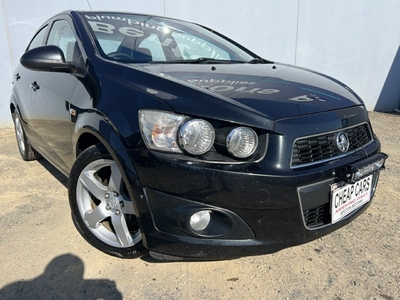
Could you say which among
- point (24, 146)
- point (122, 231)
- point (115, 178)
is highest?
point (115, 178)

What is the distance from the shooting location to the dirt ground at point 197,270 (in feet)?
5.79

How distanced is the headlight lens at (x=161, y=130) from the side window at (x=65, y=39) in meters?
0.97

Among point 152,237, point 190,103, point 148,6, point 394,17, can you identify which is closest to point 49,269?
point 152,237

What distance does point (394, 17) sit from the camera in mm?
6773

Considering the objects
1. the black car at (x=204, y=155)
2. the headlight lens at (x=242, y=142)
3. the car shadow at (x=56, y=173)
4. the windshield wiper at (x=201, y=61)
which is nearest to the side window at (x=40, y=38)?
the black car at (x=204, y=155)

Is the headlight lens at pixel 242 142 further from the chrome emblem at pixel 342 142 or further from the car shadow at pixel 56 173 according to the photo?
the car shadow at pixel 56 173

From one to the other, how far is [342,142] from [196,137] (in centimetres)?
80

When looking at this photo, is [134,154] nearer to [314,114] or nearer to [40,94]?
[314,114]

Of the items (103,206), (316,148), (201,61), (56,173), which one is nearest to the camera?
(316,148)

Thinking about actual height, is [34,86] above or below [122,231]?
above

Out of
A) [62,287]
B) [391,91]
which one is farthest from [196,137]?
[391,91]

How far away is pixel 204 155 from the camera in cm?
150

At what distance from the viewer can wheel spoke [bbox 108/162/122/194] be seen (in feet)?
5.86

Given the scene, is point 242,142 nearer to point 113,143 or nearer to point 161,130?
point 161,130
